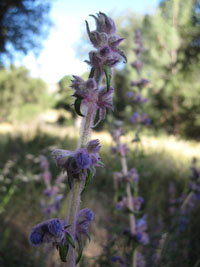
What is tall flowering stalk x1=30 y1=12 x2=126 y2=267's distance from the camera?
0.72 m

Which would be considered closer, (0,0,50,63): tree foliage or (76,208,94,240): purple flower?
(76,208,94,240): purple flower

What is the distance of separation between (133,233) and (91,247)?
4.49ft

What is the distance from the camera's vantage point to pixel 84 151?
A: 2.44 ft

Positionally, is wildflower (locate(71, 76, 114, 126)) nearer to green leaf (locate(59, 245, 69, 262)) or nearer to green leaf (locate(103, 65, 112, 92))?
green leaf (locate(103, 65, 112, 92))

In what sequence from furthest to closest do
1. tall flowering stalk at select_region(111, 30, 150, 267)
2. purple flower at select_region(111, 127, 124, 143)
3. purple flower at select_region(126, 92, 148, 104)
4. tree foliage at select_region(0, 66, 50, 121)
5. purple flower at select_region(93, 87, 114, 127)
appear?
tree foliage at select_region(0, 66, 50, 121) → purple flower at select_region(126, 92, 148, 104) → purple flower at select_region(111, 127, 124, 143) → tall flowering stalk at select_region(111, 30, 150, 267) → purple flower at select_region(93, 87, 114, 127)

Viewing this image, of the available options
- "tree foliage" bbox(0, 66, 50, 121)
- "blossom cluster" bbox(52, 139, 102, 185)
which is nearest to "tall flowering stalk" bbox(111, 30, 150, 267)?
"blossom cluster" bbox(52, 139, 102, 185)

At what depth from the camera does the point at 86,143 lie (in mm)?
797

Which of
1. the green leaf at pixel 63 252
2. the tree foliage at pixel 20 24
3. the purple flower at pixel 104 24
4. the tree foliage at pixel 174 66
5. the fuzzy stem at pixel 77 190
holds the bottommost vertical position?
the green leaf at pixel 63 252

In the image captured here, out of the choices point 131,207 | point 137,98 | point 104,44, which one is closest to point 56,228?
point 104,44

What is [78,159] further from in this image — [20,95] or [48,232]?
[20,95]

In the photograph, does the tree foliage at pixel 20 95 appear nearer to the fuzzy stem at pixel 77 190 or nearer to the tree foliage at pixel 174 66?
the tree foliage at pixel 174 66

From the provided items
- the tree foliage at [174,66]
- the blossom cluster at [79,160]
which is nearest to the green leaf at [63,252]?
the blossom cluster at [79,160]

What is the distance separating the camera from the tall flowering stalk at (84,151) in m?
0.72

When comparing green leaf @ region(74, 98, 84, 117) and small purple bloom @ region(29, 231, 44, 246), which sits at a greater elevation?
green leaf @ region(74, 98, 84, 117)
